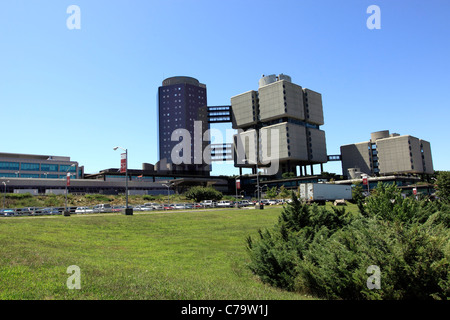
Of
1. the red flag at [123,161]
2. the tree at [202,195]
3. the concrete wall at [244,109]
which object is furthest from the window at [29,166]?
the concrete wall at [244,109]

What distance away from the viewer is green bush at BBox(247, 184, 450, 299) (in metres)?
9.33

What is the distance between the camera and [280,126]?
463 feet

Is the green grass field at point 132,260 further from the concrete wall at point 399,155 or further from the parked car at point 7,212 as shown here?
the concrete wall at point 399,155

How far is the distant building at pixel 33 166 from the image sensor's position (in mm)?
103562

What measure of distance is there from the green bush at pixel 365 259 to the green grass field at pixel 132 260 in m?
1.23

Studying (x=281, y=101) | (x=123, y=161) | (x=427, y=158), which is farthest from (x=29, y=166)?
(x=427, y=158)

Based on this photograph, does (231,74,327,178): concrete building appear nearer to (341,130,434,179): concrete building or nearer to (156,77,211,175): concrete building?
(341,130,434,179): concrete building

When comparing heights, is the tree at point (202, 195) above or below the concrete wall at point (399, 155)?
below

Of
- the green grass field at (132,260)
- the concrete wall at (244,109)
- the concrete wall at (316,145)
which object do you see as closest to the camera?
the green grass field at (132,260)

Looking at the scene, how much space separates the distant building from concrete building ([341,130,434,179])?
5001 inches

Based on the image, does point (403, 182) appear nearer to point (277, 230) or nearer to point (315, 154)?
point (315, 154)

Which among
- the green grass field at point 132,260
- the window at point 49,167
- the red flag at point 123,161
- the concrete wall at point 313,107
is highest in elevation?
the concrete wall at point 313,107

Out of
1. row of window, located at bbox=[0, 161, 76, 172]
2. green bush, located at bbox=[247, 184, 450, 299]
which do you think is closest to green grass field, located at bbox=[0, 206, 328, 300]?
green bush, located at bbox=[247, 184, 450, 299]
